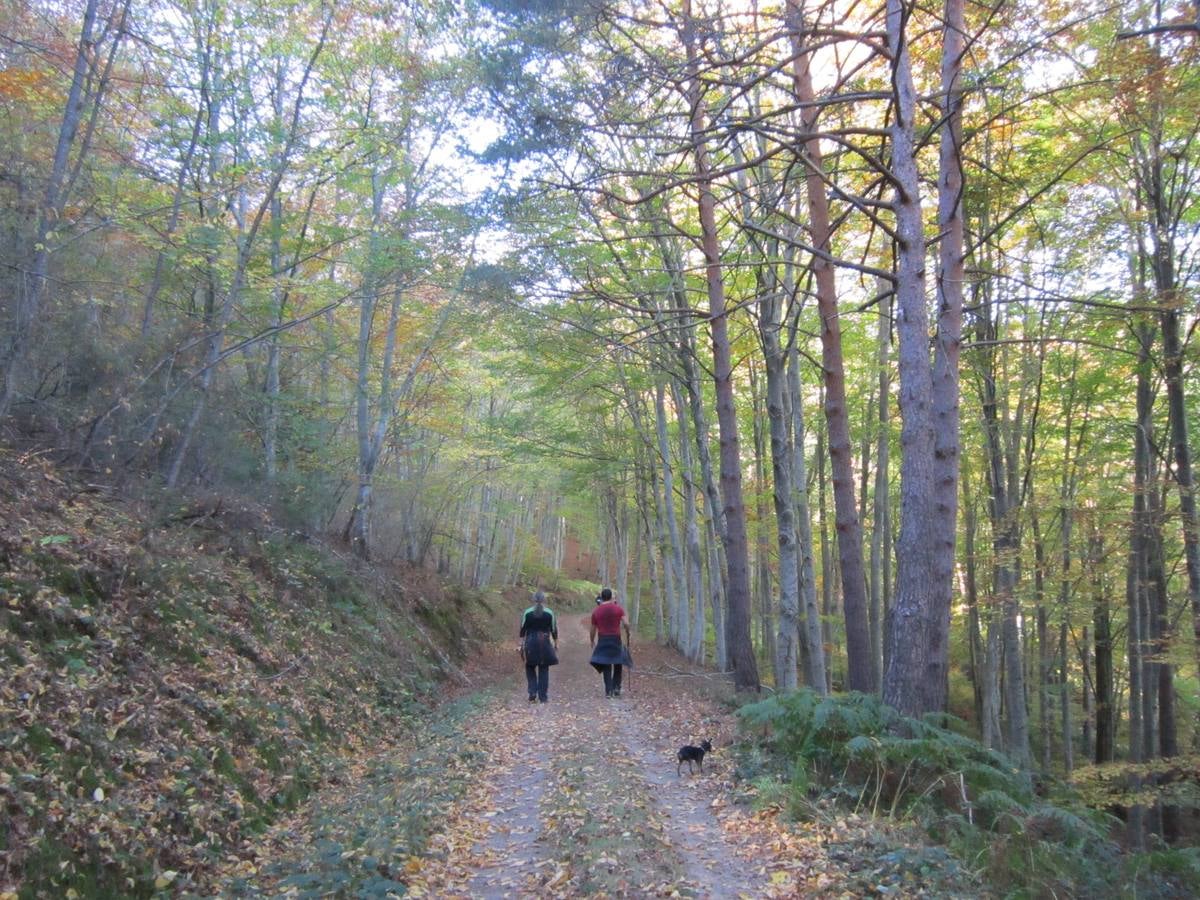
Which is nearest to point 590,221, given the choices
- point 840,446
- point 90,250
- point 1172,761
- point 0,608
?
point 840,446

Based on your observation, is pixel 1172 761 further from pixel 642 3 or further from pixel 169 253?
pixel 169 253

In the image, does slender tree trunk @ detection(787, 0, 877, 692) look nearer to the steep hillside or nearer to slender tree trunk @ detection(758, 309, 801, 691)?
slender tree trunk @ detection(758, 309, 801, 691)

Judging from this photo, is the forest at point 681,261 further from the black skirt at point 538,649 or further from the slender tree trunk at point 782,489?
the black skirt at point 538,649

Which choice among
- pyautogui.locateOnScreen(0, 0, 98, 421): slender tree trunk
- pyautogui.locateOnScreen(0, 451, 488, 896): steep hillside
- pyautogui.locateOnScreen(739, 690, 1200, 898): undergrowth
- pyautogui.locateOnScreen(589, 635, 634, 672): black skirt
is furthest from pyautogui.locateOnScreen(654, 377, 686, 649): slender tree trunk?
pyautogui.locateOnScreen(0, 0, 98, 421): slender tree trunk

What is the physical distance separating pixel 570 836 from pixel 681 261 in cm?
1183

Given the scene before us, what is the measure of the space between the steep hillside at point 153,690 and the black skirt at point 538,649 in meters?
1.86

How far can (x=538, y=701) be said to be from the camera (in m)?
12.1

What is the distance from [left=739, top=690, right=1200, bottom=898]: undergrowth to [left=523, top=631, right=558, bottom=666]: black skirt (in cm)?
510

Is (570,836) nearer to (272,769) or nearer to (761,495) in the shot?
(272,769)

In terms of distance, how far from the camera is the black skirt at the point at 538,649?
11.7m

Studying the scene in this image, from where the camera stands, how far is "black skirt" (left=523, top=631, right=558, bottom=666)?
11742 mm

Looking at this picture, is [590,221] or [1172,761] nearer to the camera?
[1172,761]

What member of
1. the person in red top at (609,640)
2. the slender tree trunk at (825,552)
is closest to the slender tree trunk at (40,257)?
the person in red top at (609,640)

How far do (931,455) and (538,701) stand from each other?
7469 mm
